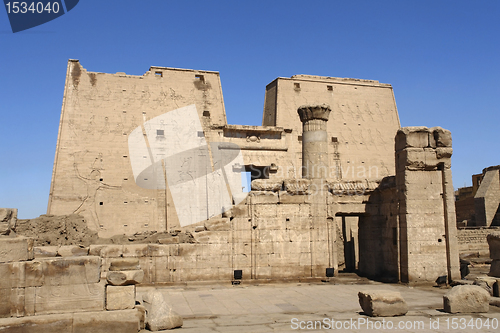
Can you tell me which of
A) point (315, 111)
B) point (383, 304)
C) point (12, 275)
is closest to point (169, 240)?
point (12, 275)

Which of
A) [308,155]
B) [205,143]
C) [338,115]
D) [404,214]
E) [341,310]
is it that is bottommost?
[341,310]

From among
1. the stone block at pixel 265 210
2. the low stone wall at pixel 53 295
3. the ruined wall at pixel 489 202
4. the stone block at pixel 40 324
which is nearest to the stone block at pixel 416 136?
the stone block at pixel 265 210

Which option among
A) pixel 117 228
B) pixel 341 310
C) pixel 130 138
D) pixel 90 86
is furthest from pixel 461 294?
pixel 90 86

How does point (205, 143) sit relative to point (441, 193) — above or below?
above

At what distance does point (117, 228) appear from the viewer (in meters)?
17.4

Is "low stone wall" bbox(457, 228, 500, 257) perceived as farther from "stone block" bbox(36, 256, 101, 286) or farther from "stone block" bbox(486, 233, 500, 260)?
"stone block" bbox(36, 256, 101, 286)

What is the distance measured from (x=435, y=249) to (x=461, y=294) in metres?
3.93

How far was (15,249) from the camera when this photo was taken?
591 centimetres

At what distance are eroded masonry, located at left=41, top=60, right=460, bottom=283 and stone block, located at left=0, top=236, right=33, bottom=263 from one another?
416cm

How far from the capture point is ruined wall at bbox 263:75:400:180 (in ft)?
69.7

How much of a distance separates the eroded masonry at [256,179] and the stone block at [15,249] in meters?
4.16

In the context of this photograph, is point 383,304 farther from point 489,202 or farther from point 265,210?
point 489,202

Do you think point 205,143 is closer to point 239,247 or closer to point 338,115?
point 338,115

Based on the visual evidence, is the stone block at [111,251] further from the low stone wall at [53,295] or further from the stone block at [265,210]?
the low stone wall at [53,295]
